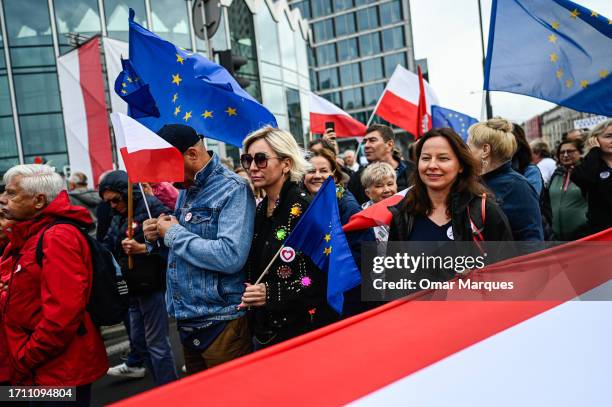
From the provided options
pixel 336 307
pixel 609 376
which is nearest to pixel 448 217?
pixel 336 307

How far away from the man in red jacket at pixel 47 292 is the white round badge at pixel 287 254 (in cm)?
110

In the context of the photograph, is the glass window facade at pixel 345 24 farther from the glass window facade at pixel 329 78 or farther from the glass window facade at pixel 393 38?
the glass window facade at pixel 329 78

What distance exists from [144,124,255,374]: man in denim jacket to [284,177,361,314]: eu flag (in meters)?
0.30

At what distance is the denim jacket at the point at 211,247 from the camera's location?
7.57ft

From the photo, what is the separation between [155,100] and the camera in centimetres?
324

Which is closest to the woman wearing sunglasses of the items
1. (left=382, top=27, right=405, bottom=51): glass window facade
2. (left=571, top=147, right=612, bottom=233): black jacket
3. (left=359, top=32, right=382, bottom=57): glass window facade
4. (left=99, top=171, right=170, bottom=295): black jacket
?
(left=99, top=171, right=170, bottom=295): black jacket

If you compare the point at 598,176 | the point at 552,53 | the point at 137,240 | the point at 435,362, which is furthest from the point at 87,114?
the point at 435,362

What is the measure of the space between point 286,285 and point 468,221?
92cm

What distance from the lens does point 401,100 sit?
763 centimetres

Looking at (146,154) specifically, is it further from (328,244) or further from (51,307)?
(328,244)

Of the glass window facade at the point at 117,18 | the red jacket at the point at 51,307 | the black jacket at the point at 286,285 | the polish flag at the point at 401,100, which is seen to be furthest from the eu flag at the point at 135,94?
the glass window facade at the point at 117,18

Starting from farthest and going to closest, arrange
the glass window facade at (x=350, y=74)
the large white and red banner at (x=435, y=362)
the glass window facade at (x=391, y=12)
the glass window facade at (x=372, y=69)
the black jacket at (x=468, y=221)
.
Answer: the glass window facade at (x=350, y=74) → the glass window facade at (x=372, y=69) → the glass window facade at (x=391, y=12) → the black jacket at (x=468, y=221) → the large white and red banner at (x=435, y=362)

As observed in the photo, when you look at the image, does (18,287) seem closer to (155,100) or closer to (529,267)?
(155,100)

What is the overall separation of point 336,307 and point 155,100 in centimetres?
194
